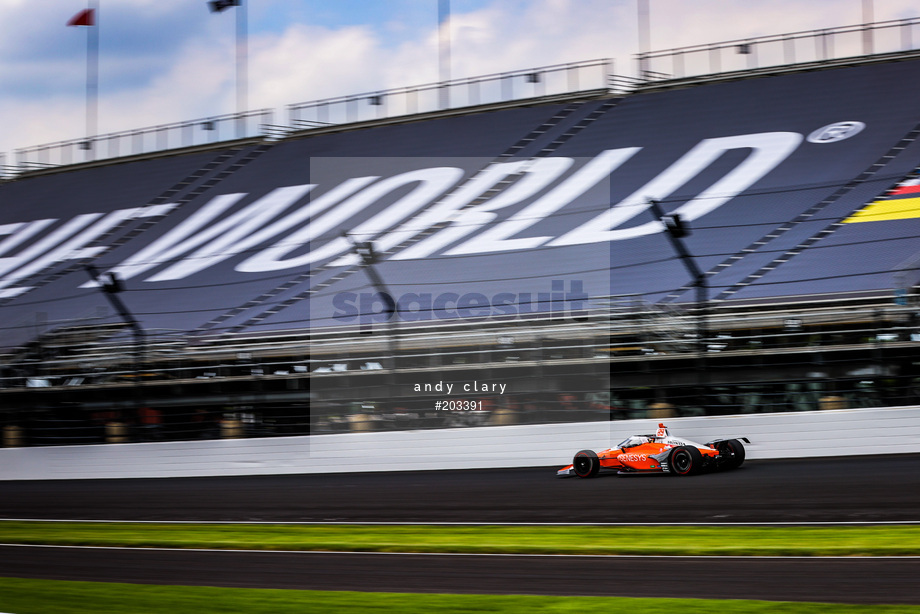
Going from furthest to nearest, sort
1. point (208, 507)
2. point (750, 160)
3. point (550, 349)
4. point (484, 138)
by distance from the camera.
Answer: point (484, 138) → point (750, 160) → point (550, 349) → point (208, 507)

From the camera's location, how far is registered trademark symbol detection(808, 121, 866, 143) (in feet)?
57.2

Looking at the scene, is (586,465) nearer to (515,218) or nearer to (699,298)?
(699,298)

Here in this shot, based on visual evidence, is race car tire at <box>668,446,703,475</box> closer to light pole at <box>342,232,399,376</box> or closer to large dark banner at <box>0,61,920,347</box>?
large dark banner at <box>0,61,920,347</box>

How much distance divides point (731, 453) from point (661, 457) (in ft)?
2.62

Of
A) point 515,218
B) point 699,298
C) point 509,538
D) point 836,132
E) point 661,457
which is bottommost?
point 509,538

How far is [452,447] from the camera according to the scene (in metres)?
13.6

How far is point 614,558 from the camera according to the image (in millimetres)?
6688

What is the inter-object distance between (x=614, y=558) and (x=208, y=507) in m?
5.91

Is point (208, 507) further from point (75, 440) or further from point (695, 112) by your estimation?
point (695, 112)

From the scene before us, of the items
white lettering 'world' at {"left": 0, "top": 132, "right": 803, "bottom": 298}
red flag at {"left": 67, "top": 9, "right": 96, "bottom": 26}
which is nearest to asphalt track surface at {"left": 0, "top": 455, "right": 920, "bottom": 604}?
white lettering 'world' at {"left": 0, "top": 132, "right": 803, "bottom": 298}

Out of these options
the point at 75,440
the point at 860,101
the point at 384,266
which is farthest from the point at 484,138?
the point at 75,440

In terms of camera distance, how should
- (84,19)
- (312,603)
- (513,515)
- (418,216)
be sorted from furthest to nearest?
(84,19), (418,216), (513,515), (312,603)

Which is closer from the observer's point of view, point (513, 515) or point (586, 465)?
point (513, 515)

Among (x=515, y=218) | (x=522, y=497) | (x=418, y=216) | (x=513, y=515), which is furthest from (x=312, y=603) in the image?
(x=418, y=216)
